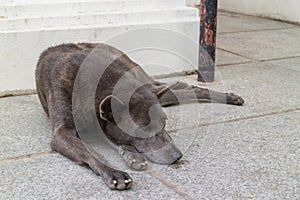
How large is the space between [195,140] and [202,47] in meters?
1.59

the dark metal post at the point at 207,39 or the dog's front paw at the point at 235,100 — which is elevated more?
the dark metal post at the point at 207,39

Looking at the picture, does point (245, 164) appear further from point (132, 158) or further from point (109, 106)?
point (109, 106)

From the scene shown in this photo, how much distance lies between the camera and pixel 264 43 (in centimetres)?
673

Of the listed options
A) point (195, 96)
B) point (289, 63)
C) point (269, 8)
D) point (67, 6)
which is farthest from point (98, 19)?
point (269, 8)

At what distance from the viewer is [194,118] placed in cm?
396

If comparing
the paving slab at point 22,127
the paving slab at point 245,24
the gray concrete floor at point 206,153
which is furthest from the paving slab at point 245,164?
the paving slab at point 245,24

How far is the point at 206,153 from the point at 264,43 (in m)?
3.77

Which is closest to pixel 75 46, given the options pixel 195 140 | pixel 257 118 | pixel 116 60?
pixel 116 60

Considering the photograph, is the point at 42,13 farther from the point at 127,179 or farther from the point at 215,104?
the point at 127,179

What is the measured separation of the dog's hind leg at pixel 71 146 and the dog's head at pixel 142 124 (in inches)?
9.5

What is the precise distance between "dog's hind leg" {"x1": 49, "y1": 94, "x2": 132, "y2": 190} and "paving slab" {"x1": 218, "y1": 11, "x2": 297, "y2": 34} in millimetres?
4641

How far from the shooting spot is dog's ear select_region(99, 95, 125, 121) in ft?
10.3

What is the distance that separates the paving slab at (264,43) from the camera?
242 inches

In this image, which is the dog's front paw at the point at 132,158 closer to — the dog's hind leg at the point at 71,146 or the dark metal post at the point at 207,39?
the dog's hind leg at the point at 71,146
